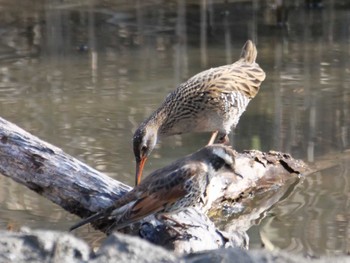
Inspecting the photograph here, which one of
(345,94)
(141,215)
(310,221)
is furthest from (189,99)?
(345,94)

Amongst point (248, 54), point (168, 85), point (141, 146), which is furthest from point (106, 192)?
point (168, 85)

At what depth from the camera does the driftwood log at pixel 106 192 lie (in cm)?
720

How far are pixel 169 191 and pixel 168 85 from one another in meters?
5.29

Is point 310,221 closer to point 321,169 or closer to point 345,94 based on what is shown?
point 321,169

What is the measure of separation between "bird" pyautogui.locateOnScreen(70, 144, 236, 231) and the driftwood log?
187 mm

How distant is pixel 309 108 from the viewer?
11.3 meters

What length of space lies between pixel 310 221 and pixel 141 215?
5.70 feet

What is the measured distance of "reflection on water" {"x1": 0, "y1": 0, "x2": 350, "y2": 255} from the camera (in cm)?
859

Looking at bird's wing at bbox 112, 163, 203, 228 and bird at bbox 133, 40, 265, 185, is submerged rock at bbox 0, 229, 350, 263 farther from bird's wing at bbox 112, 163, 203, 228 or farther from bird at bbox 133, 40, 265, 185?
bird at bbox 133, 40, 265, 185

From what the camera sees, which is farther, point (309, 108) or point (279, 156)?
point (309, 108)

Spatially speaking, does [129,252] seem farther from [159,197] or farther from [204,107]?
[204,107]

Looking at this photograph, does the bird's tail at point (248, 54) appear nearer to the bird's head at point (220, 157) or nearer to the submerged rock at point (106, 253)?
the bird's head at point (220, 157)

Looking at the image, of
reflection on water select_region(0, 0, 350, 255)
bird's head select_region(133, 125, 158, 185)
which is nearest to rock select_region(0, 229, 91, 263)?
reflection on water select_region(0, 0, 350, 255)

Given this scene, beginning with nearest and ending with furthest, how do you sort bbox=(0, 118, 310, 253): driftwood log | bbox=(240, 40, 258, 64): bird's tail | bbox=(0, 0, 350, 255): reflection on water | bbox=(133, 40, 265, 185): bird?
bbox=(0, 118, 310, 253): driftwood log, bbox=(0, 0, 350, 255): reflection on water, bbox=(133, 40, 265, 185): bird, bbox=(240, 40, 258, 64): bird's tail
